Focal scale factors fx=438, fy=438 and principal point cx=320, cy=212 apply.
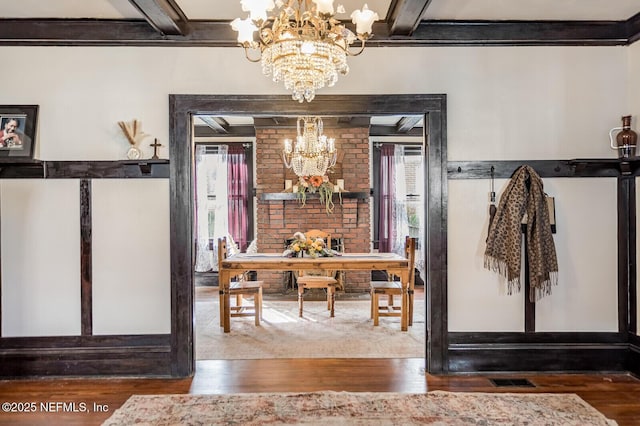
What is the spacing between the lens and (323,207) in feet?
21.9

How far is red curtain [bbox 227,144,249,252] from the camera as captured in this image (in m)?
7.07

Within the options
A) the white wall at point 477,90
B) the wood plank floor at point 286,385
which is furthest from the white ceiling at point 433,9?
the wood plank floor at point 286,385

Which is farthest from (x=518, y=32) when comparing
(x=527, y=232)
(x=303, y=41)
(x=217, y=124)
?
(x=217, y=124)

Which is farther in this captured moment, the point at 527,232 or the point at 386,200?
the point at 386,200

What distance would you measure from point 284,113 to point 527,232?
6.87 feet

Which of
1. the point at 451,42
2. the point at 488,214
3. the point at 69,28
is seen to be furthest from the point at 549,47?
the point at 69,28

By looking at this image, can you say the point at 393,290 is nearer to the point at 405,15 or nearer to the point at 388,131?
the point at 405,15

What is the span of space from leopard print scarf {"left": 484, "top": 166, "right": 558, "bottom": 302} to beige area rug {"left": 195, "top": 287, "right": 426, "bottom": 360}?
1.14 meters

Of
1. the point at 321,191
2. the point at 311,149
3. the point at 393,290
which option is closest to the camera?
the point at 393,290

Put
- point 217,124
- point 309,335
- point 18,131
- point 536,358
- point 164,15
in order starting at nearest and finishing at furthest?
point 164,15 < point 18,131 < point 536,358 < point 309,335 < point 217,124

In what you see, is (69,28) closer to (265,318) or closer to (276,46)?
(276,46)

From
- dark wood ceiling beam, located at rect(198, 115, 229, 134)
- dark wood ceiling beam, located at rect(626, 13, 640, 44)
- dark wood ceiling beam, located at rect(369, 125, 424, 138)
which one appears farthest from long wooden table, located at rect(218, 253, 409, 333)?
dark wood ceiling beam, located at rect(369, 125, 424, 138)

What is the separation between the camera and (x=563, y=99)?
3.41 meters

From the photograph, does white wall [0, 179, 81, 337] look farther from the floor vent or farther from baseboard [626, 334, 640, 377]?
baseboard [626, 334, 640, 377]
